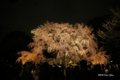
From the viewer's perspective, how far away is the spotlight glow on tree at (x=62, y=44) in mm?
12367

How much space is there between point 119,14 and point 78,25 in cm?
662

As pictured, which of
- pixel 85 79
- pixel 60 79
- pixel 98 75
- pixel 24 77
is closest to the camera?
pixel 85 79

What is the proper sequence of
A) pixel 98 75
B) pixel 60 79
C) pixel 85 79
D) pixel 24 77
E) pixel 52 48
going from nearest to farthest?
pixel 85 79
pixel 60 79
pixel 24 77
pixel 98 75
pixel 52 48

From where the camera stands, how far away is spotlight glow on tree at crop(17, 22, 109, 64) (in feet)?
40.6

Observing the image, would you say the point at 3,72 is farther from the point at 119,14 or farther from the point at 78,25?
the point at 119,14

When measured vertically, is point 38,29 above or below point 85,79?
above

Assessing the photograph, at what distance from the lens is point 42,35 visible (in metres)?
12.6

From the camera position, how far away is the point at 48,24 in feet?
45.6

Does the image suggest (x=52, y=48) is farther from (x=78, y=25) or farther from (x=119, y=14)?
(x=119, y=14)

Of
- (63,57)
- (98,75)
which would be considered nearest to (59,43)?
(63,57)

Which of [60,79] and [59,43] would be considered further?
[59,43]

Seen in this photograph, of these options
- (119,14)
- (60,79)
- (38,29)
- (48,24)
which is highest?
(119,14)

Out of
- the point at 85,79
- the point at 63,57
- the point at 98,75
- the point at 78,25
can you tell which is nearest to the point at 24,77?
the point at 85,79

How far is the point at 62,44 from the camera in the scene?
41.6 ft
